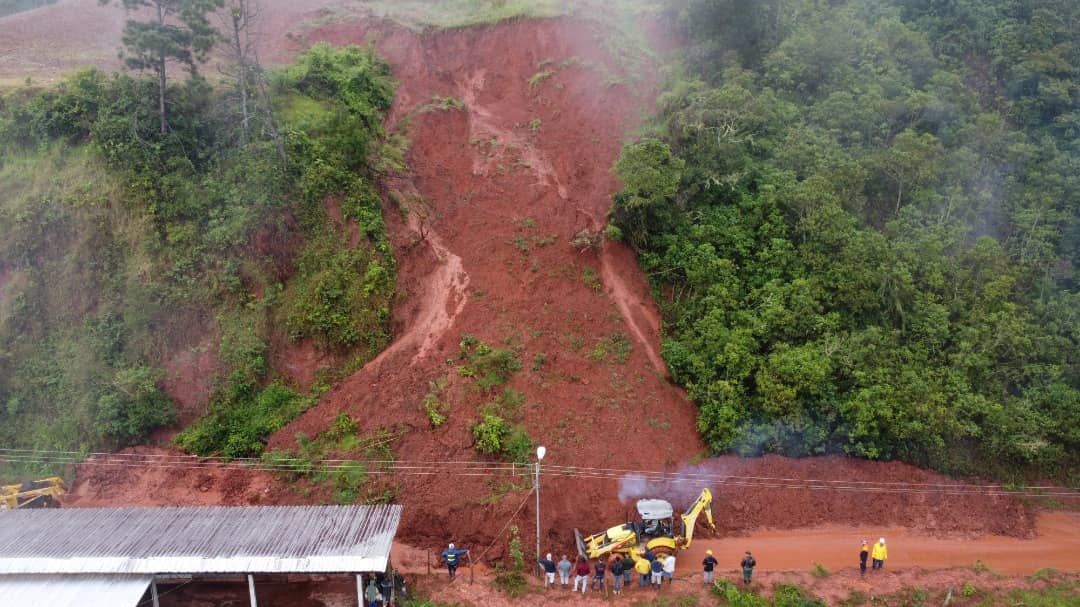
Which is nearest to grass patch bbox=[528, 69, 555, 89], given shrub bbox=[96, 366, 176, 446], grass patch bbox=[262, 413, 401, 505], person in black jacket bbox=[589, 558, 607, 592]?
grass patch bbox=[262, 413, 401, 505]

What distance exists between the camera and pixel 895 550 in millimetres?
16516

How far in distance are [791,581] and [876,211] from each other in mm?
13068

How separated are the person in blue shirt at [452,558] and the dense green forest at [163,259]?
21.5 feet

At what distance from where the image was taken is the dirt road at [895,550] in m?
16.1

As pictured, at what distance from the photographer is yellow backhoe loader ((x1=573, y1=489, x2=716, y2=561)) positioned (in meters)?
15.2

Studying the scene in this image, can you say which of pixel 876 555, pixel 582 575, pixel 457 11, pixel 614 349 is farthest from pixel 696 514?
pixel 457 11

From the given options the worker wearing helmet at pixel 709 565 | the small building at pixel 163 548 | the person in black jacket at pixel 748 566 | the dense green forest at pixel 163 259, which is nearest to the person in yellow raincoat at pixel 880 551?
the person in black jacket at pixel 748 566

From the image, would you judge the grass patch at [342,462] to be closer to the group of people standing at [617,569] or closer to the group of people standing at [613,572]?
the group of people standing at [617,569]

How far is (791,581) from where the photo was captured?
15.3m

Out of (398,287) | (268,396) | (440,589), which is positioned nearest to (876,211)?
(398,287)

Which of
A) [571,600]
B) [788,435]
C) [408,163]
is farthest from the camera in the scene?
[408,163]

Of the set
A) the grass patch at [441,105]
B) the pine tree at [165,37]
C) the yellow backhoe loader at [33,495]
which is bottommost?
the yellow backhoe loader at [33,495]

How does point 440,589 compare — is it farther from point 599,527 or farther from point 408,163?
point 408,163

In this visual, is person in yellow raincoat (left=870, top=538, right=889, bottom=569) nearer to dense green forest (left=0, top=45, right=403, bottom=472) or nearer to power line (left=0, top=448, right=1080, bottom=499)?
power line (left=0, top=448, right=1080, bottom=499)
